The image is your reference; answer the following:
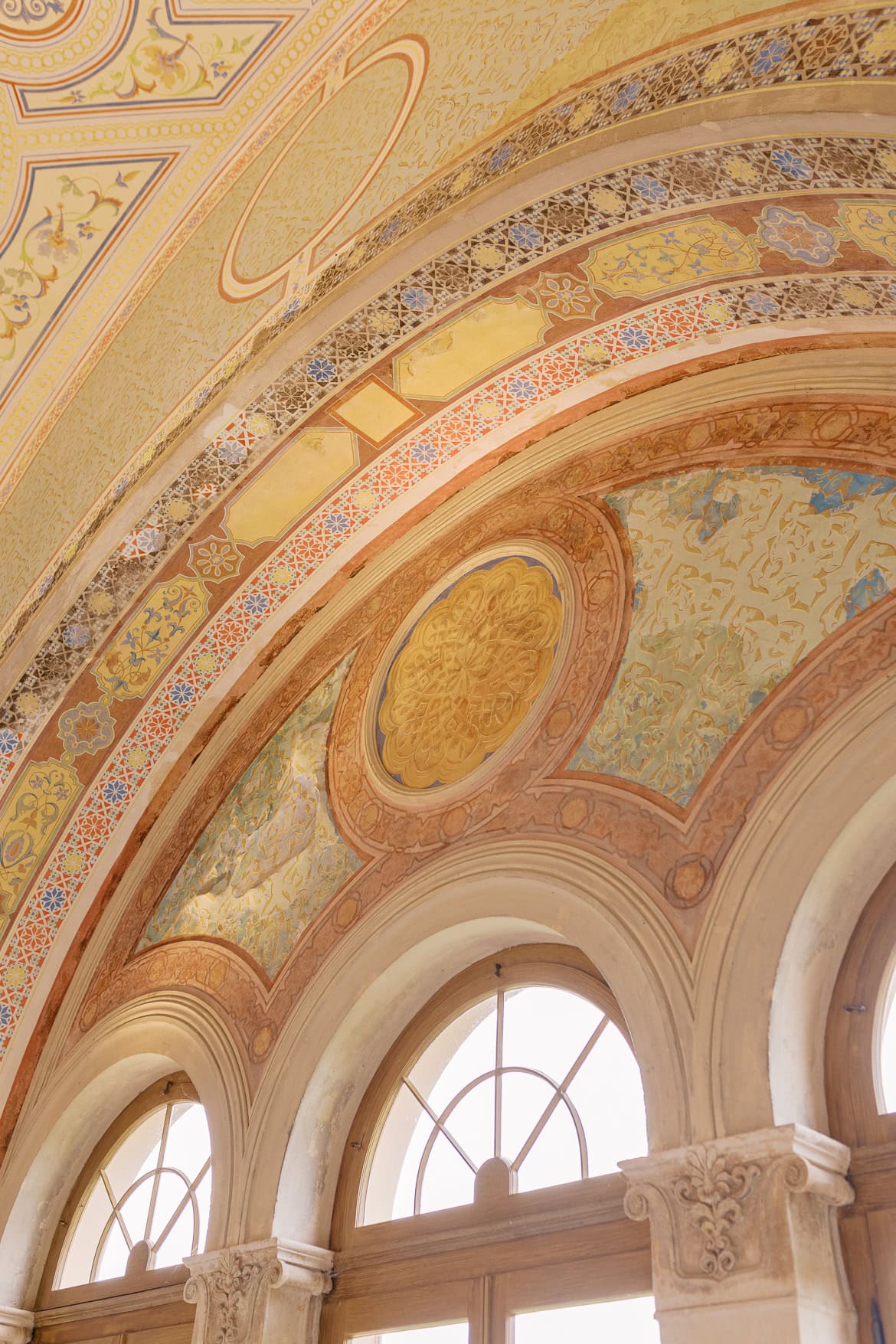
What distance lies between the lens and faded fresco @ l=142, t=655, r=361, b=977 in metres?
6.88

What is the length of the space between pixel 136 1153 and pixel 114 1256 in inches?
21.7

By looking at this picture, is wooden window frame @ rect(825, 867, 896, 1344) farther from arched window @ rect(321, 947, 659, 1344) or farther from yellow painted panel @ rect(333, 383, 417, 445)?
yellow painted panel @ rect(333, 383, 417, 445)

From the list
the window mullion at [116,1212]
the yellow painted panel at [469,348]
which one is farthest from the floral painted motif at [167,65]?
the window mullion at [116,1212]

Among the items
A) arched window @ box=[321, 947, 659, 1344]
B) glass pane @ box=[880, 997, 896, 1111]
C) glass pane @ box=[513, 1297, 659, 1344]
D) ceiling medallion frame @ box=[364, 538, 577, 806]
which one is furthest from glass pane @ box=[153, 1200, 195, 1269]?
glass pane @ box=[880, 997, 896, 1111]

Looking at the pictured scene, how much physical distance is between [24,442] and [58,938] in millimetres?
3297

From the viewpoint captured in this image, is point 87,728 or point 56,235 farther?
point 87,728

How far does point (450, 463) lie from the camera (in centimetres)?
678

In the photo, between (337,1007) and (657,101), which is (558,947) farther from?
(657,101)

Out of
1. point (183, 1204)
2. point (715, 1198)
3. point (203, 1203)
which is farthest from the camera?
point (183, 1204)

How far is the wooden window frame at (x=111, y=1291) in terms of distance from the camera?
21.4 ft

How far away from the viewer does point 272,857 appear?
715cm

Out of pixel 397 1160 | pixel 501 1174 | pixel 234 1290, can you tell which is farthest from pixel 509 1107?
pixel 234 1290

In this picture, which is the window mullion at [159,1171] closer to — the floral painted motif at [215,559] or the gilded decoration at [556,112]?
the floral painted motif at [215,559]

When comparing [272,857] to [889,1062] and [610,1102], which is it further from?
[889,1062]
